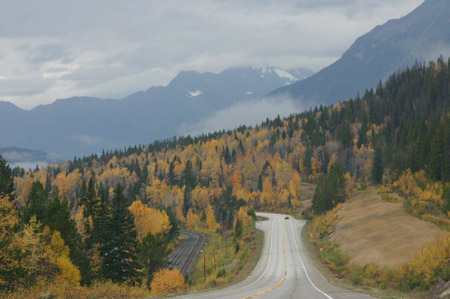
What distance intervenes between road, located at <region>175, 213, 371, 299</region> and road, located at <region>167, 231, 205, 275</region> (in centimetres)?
1645

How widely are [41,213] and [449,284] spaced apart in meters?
42.3

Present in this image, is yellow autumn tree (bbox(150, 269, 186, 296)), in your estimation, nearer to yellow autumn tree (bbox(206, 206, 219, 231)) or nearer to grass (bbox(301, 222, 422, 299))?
grass (bbox(301, 222, 422, 299))

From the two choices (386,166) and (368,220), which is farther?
(386,166)

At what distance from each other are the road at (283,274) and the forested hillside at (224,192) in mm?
9588

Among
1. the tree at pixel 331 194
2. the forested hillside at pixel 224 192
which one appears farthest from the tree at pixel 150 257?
the tree at pixel 331 194

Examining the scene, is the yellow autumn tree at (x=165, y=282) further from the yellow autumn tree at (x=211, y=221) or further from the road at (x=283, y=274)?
the yellow autumn tree at (x=211, y=221)

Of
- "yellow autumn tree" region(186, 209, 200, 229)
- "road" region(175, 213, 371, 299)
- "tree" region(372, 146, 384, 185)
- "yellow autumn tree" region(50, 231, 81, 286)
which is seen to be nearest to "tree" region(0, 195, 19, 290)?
"yellow autumn tree" region(50, 231, 81, 286)

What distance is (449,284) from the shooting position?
1061 inches

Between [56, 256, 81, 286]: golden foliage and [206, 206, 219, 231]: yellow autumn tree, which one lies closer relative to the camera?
[56, 256, 81, 286]: golden foliage

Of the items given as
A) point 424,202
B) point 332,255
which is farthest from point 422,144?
point 332,255

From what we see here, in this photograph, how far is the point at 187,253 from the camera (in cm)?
9581

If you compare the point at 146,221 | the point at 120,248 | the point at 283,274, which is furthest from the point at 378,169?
the point at 120,248

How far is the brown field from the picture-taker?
50647 millimetres

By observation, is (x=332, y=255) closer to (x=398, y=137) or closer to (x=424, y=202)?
(x=424, y=202)
